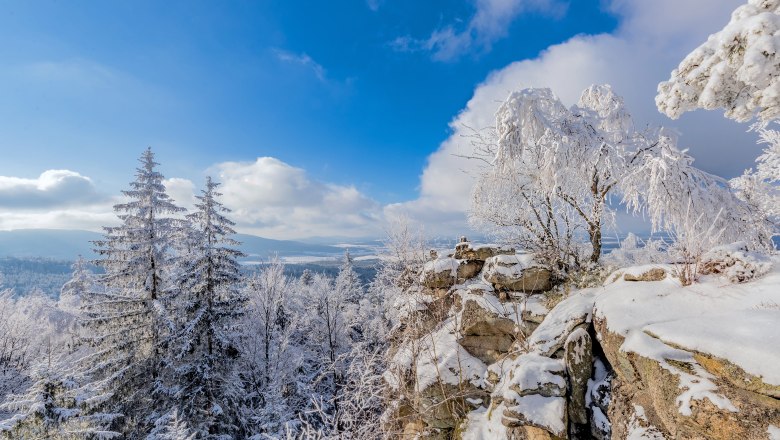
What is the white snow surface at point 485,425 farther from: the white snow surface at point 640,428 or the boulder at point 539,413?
the white snow surface at point 640,428

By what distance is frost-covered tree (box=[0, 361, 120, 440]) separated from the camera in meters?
8.25

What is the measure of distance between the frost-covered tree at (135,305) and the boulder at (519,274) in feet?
45.2

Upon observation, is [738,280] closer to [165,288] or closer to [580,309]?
[580,309]

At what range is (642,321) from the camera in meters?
5.14

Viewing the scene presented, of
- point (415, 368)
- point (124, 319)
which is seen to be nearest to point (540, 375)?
point (415, 368)

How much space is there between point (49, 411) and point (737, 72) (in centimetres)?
1598

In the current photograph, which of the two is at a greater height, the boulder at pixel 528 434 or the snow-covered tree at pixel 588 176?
the snow-covered tree at pixel 588 176

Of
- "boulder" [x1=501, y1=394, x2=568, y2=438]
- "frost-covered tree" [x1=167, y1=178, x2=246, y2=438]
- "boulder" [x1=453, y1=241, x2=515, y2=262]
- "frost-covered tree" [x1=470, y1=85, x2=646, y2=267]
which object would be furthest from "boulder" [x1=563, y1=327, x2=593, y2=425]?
"frost-covered tree" [x1=167, y1=178, x2=246, y2=438]

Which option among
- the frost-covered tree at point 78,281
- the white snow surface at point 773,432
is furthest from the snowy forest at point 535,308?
the frost-covered tree at point 78,281

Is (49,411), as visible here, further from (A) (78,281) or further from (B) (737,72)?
(A) (78,281)

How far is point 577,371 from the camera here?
603cm

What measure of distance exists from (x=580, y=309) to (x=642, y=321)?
1.58 metres

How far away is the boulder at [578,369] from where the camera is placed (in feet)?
19.1

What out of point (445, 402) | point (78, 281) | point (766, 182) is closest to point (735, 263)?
point (445, 402)
